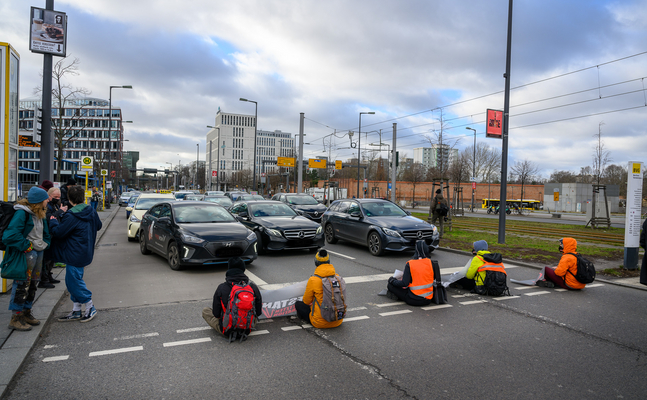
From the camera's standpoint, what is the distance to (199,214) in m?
10.2

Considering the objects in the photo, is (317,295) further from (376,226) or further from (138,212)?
(138,212)

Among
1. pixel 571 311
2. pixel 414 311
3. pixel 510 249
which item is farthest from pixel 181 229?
pixel 510 249

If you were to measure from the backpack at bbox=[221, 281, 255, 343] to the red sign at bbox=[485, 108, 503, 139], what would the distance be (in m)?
11.0

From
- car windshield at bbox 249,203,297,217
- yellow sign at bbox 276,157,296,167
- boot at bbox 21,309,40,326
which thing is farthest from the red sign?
yellow sign at bbox 276,157,296,167

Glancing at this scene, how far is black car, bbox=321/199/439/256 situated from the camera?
445 inches

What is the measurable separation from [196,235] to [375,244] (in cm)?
506

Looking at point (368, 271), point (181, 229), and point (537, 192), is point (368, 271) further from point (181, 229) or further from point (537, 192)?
point (537, 192)

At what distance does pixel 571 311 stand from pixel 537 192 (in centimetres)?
7330

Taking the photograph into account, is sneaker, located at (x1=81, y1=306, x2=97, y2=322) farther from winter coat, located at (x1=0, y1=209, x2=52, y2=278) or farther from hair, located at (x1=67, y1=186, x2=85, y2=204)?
hair, located at (x1=67, y1=186, x2=85, y2=204)

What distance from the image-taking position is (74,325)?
17.6 ft

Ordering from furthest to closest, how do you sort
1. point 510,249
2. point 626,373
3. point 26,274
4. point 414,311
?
point 510,249, point 414,311, point 26,274, point 626,373

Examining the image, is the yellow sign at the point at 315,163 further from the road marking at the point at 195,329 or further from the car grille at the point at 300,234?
the road marking at the point at 195,329

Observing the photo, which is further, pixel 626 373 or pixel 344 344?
pixel 344 344

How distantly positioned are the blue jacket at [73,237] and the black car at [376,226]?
25.0 ft
